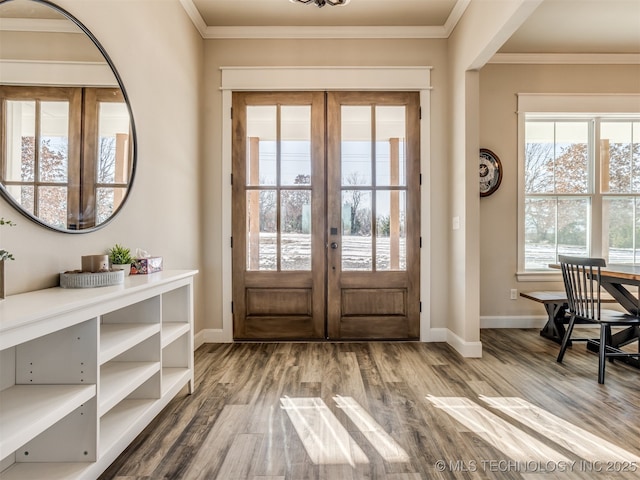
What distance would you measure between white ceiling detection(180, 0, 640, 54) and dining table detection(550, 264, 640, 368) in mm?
2253

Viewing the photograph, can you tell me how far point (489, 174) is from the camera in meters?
3.89

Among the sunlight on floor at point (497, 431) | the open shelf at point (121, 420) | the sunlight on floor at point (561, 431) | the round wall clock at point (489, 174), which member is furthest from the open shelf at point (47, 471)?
the round wall clock at point (489, 174)

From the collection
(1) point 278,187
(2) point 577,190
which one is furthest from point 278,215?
(2) point 577,190

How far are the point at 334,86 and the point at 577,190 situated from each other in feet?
9.67

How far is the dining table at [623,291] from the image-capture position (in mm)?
2475

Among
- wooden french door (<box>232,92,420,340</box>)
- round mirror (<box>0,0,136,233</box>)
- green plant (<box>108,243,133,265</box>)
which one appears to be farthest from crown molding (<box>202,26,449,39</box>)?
green plant (<box>108,243,133,265</box>)

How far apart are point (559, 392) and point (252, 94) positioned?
136 inches

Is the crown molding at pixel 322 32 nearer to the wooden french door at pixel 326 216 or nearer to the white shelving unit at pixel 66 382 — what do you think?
the wooden french door at pixel 326 216

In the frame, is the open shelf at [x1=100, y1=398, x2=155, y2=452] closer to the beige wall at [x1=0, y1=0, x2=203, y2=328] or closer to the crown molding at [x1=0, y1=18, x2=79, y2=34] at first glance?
the beige wall at [x1=0, y1=0, x2=203, y2=328]

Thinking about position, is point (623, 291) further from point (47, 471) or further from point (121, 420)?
point (47, 471)

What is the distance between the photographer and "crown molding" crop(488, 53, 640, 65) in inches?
153

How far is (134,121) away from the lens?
220 centimetres

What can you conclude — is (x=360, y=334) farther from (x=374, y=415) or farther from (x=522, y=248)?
(x=522, y=248)

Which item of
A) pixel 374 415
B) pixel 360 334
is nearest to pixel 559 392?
pixel 374 415
